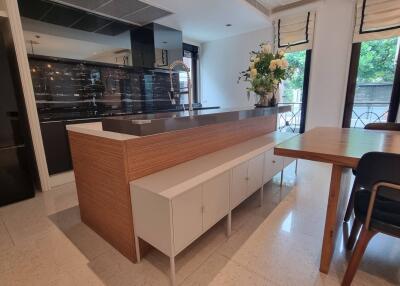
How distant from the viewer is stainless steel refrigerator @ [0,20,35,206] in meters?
2.21

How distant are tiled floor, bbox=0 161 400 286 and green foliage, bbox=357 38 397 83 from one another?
267cm

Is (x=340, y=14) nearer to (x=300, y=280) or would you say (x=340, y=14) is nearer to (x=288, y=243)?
(x=288, y=243)

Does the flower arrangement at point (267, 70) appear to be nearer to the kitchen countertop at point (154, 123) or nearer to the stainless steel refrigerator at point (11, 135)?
the kitchen countertop at point (154, 123)

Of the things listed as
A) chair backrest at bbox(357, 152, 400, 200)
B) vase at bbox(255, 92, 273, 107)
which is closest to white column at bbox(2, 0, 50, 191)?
vase at bbox(255, 92, 273, 107)

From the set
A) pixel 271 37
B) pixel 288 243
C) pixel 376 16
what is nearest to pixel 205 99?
pixel 271 37

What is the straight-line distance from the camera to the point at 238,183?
176 cm

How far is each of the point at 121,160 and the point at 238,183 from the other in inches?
38.6

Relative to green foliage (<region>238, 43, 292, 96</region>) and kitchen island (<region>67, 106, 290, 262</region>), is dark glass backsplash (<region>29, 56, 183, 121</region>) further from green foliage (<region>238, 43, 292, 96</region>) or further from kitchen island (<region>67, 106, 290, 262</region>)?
green foliage (<region>238, 43, 292, 96</region>)

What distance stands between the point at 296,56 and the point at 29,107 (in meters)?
4.51

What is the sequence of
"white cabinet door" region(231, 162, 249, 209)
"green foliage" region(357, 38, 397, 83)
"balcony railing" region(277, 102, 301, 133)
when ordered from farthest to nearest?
"balcony railing" region(277, 102, 301, 133)
"green foliage" region(357, 38, 397, 83)
"white cabinet door" region(231, 162, 249, 209)

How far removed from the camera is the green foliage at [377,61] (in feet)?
10.6

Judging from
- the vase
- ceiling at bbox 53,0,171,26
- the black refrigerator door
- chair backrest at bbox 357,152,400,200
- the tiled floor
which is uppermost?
ceiling at bbox 53,0,171,26

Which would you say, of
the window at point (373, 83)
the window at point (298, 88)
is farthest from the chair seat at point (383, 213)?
the window at point (373, 83)

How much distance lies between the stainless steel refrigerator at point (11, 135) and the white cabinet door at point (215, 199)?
231 centimetres
